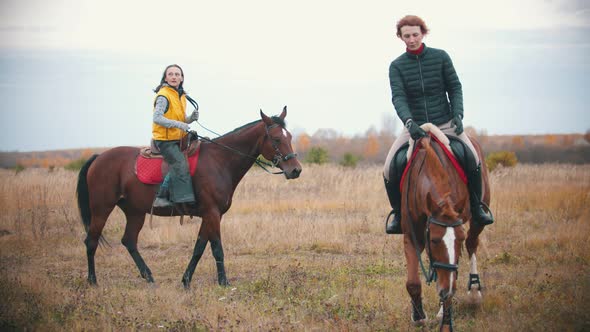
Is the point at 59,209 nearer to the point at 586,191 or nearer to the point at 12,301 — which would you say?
the point at 12,301

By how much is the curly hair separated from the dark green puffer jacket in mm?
219

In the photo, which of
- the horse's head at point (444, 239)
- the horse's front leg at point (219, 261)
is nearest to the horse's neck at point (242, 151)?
the horse's front leg at point (219, 261)

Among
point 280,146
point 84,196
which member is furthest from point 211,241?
point 84,196

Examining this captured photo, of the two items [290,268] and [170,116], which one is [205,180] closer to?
[170,116]

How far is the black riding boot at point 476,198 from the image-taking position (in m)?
6.10

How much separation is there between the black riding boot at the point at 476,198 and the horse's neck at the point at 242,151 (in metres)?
3.38

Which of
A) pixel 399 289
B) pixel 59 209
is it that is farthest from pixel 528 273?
pixel 59 209

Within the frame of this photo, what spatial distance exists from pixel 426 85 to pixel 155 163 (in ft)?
13.7

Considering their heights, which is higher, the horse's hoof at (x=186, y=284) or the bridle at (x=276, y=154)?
the bridle at (x=276, y=154)

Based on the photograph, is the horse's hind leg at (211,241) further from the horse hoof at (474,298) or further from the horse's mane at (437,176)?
the horse's mane at (437,176)

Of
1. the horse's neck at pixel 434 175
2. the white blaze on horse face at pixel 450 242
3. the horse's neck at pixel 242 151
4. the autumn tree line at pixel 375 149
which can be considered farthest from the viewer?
the autumn tree line at pixel 375 149

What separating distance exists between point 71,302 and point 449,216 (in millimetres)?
4500

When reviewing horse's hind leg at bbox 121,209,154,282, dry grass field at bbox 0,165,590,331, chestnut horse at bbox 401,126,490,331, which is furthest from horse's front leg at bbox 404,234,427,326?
horse's hind leg at bbox 121,209,154,282

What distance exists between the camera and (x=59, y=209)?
47.6 ft
